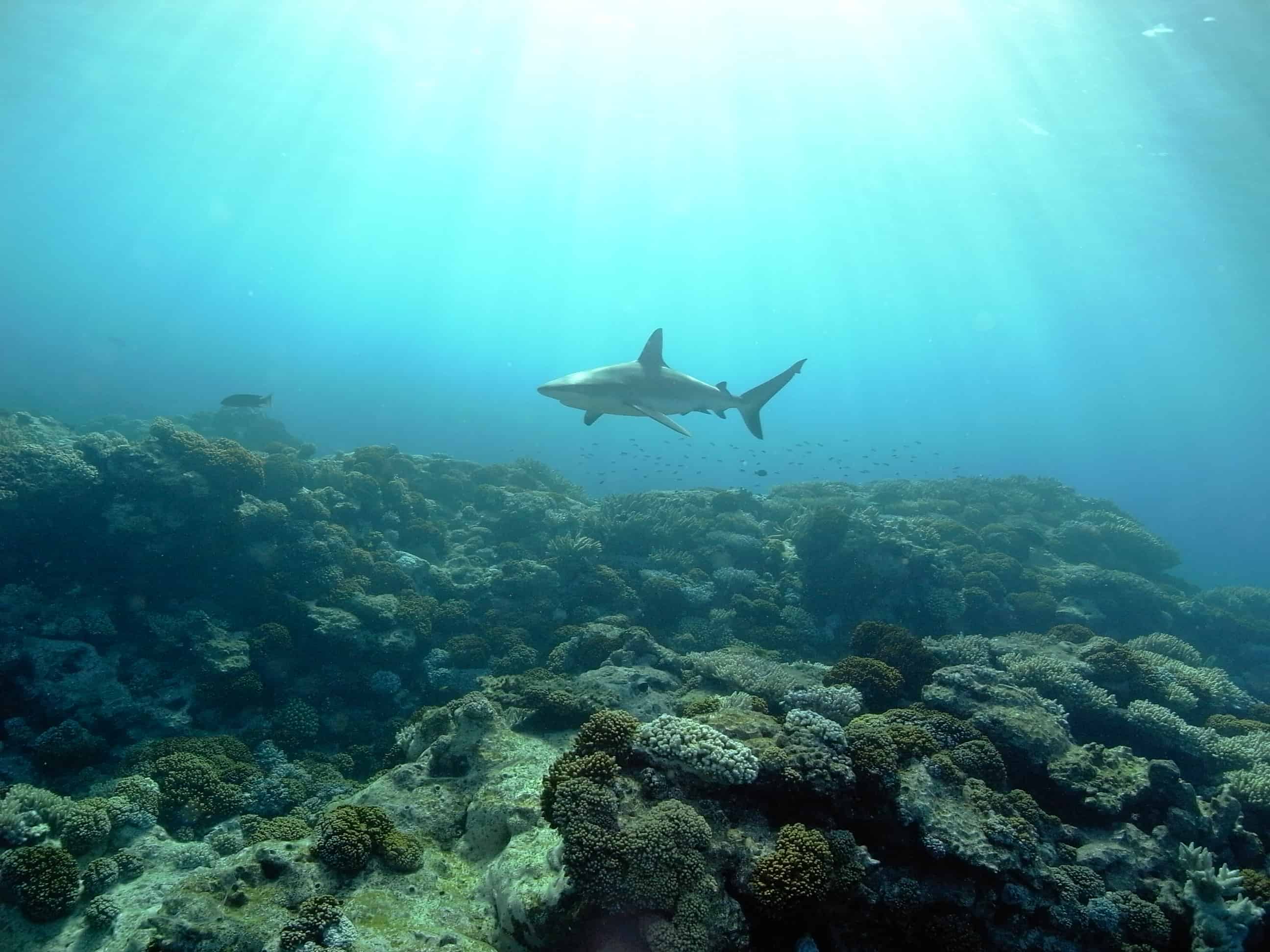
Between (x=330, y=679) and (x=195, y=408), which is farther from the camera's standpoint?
(x=195, y=408)

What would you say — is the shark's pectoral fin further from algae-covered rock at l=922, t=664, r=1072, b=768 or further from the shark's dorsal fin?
algae-covered rock at l=922, t=664, r=1072, b=768

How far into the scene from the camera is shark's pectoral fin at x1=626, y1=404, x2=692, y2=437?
14.8 metres

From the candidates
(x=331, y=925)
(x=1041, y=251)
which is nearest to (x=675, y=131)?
(x=1041, y=251)

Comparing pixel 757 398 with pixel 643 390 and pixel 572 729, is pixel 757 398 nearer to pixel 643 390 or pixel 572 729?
pixel 643 390

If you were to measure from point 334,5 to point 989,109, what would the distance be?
1854 inches

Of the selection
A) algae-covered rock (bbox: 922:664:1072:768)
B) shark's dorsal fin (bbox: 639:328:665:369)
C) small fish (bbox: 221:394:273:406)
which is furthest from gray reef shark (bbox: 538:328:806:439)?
small fish (bbox: 221:394:273:406)

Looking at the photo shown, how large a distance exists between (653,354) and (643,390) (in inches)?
42.6

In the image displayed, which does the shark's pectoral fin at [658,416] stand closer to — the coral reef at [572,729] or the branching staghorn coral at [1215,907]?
the coral reef at [572,729]

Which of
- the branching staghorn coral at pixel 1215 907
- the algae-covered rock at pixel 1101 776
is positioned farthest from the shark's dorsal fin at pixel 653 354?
the branching staghorn coral at pixel 1215 907

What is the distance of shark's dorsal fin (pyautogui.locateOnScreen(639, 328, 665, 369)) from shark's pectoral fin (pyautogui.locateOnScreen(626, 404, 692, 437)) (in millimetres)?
1192

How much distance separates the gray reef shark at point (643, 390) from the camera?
1602 cm

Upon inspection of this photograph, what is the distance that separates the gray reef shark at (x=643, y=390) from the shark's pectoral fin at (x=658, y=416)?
21 millimetres

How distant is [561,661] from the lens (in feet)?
43.8

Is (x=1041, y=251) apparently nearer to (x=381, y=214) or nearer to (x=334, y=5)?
(x=334, y=5)
